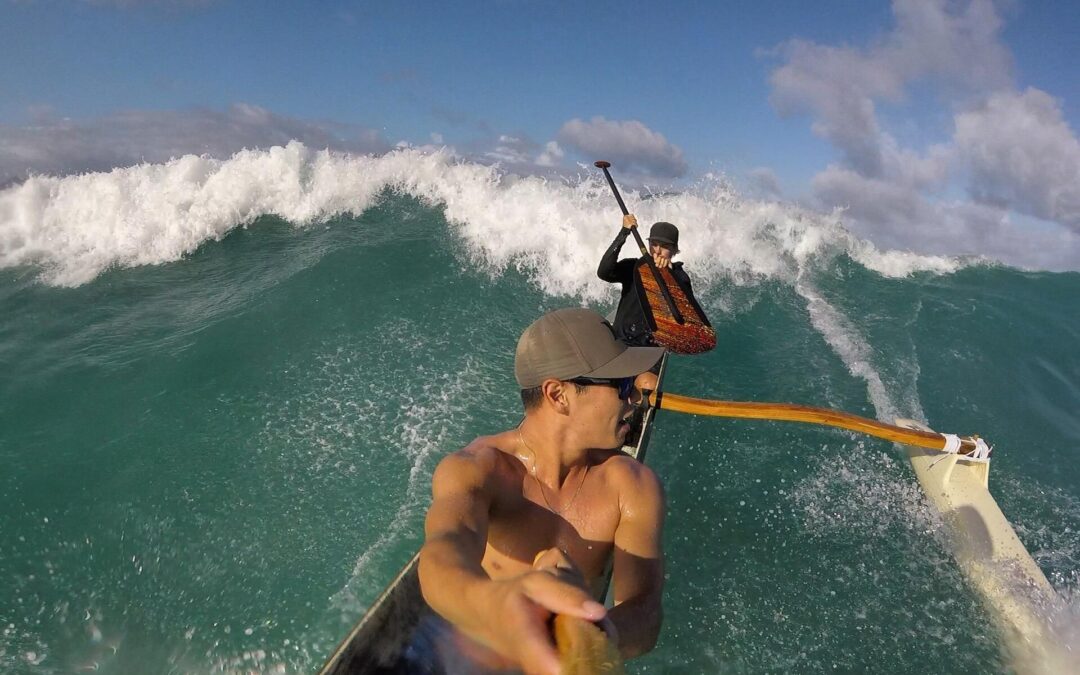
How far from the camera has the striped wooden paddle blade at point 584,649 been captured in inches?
34.1

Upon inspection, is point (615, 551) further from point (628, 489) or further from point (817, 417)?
point (817, 417)

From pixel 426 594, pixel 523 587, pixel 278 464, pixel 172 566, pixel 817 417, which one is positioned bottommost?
pixel 172 566

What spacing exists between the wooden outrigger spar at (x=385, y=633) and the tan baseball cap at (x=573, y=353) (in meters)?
0.87

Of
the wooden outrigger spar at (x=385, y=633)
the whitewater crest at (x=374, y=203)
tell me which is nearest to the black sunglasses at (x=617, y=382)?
the wooden outrigger spar at (x=385, y=633)

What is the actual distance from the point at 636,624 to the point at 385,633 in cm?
99

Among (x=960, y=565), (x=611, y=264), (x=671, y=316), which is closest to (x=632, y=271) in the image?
(x=611, y=264)

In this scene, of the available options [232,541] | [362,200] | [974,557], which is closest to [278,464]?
[232,541]

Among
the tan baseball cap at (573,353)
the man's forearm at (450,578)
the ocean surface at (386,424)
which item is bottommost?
the ocean surface at (386,424)

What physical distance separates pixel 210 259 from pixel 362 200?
309 centimetres

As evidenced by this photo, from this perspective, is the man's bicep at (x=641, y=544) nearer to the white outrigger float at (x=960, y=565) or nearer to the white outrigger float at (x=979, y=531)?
the white outrigger float at (x=960, y=565)

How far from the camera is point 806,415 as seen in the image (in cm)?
464

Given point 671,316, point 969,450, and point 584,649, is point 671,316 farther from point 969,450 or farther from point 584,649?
point 584,649

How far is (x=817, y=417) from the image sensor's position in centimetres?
466

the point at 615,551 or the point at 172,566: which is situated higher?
the point at 615,551
